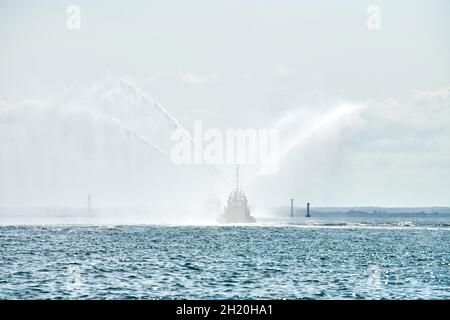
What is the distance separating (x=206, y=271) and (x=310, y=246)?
28.2 meters

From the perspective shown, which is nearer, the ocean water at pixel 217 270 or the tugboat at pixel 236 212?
the ocean water at pixel 217 270

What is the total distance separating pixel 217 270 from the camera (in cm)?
4994

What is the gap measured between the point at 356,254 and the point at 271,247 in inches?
308

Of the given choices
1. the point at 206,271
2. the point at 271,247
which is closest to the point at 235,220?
the point at 271,247

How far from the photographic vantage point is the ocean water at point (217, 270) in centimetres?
3878

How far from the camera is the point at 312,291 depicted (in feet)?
130

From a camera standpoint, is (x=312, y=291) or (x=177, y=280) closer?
(x=312, y=291)

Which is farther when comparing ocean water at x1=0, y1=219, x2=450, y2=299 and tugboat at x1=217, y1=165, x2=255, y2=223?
tugboat at x1=217, y1=165, x2=255, y2=223

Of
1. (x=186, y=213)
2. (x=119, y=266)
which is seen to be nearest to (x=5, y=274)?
(x=119, y=266)

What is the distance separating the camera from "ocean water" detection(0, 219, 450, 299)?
127 ft

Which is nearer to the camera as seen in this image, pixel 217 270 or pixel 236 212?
pixel 217 270

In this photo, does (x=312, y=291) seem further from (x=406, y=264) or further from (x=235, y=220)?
(x=235, y=220)

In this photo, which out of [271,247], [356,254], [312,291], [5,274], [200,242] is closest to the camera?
[312,291]
